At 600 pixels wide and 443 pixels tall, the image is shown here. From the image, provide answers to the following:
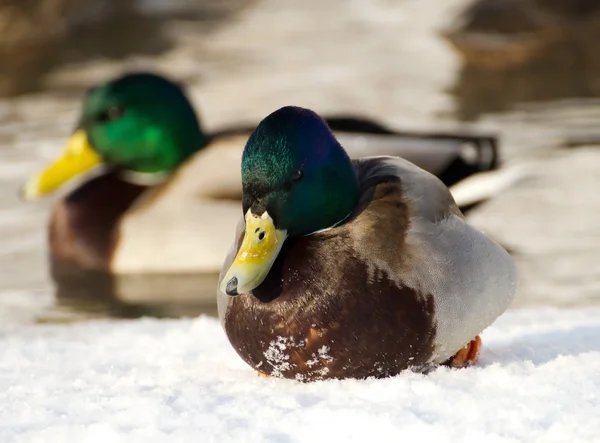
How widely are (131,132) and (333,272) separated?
444 centimetres

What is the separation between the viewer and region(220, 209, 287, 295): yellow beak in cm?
316

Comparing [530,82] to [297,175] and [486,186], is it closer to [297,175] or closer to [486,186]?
[486,186]

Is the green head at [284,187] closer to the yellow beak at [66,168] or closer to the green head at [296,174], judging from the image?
the green head at [296,174]

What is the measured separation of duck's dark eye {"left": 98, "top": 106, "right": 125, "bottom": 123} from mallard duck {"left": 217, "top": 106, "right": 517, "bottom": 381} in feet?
13.3

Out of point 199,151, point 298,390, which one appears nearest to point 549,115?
point 199,151

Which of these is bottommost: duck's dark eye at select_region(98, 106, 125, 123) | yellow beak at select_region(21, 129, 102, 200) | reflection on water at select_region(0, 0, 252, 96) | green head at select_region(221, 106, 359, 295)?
reflection on water at select_region(0, 0, 252, 96)

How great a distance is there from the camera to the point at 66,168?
741 centimetres

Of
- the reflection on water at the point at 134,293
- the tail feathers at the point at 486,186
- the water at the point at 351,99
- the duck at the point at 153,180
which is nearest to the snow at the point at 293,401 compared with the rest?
the reflection on water at the point at 134,293

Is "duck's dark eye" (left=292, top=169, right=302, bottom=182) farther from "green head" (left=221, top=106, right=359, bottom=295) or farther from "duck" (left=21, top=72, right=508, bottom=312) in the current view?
"duck" (left=21, top=72, right=508, bottom=312)

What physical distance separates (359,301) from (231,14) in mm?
14710

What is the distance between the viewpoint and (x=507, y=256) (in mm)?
3684

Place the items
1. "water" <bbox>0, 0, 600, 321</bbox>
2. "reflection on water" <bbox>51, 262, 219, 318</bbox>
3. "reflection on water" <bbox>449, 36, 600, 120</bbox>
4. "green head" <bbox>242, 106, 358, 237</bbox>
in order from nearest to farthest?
"green head" <bbox>242, 106, 358, 237</bbox> < "reflection on water" <bbox>51, 262, 219, 318</bbox> < "water" <bbox>0, 0, 600, 321</bbox> < "reflection on water" <bbox>449, 36, 600, 120</bbox>

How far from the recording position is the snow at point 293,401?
286 centimetres

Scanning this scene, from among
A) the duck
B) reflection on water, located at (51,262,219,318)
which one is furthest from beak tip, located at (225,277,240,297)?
the duck
